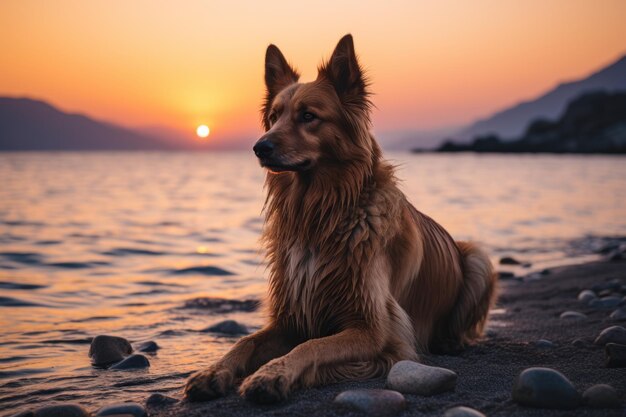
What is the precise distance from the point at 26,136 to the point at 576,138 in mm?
136072

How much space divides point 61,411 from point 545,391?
2876mm

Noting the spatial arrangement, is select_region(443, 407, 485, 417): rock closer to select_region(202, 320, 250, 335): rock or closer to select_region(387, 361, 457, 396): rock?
select_region(387, 361, 457, 396): rock

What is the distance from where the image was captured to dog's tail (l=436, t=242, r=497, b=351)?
5.55 metres

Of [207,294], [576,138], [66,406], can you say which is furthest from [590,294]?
[576,138]

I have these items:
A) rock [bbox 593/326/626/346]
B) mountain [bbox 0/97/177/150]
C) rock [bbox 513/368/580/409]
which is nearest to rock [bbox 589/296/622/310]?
rock [bbox 593/326/626/346]

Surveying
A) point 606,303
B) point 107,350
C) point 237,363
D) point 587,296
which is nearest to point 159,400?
point 237,363

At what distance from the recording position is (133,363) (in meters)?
4.95

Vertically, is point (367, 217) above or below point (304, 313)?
above

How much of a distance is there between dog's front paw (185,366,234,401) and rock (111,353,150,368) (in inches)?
51.9

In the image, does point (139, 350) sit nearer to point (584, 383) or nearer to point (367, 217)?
point (367, 217)

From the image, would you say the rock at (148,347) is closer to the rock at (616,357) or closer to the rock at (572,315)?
the rock at (616,357)

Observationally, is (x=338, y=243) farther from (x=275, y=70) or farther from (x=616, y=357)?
(x=616, y=357)

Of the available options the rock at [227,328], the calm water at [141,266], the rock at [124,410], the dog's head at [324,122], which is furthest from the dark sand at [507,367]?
the rock at [227,328]

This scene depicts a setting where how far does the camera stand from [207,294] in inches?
339
